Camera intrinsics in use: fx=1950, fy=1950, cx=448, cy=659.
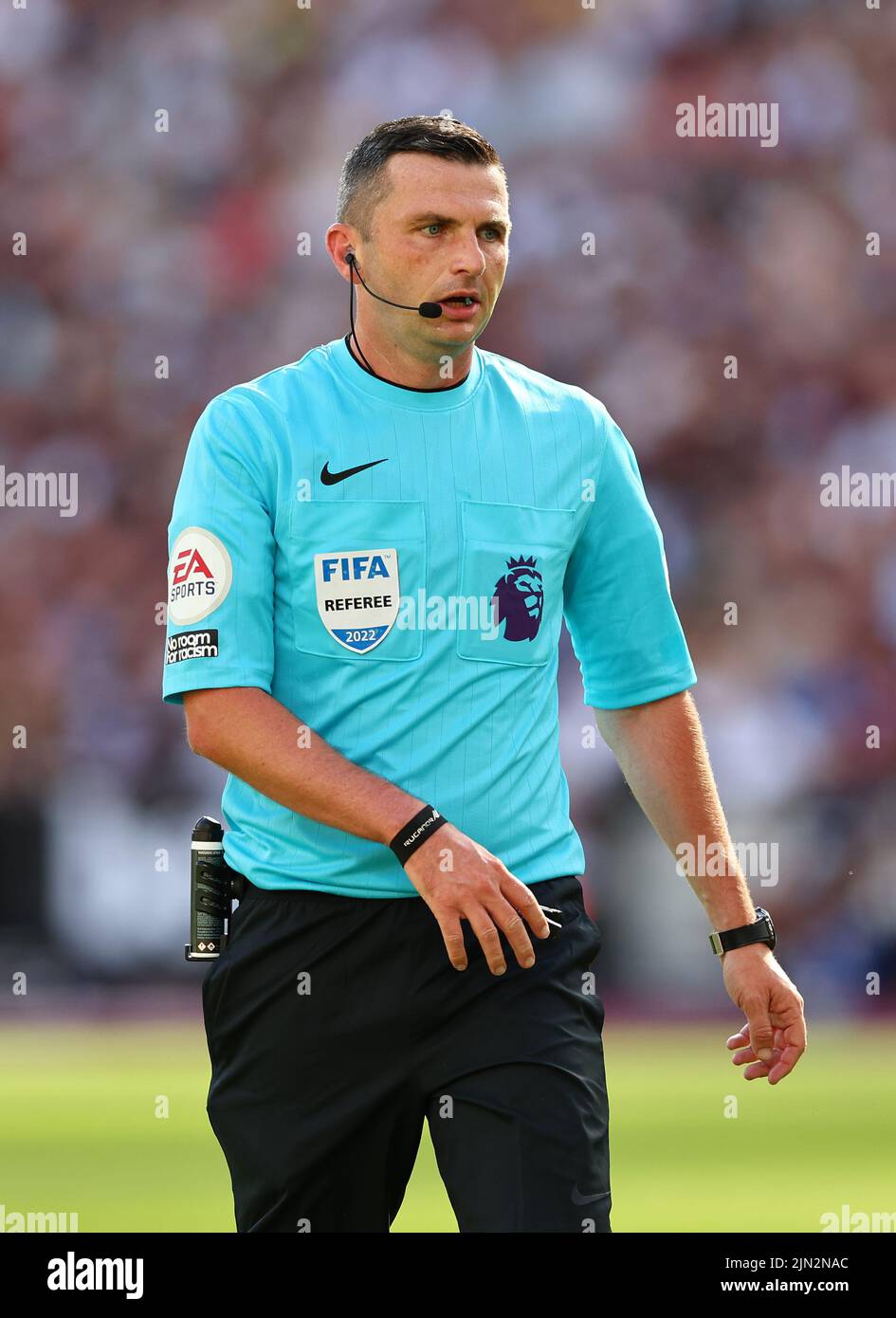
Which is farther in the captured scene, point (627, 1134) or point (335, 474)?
point (627, 1134)

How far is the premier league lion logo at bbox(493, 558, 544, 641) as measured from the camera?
9.82 ft

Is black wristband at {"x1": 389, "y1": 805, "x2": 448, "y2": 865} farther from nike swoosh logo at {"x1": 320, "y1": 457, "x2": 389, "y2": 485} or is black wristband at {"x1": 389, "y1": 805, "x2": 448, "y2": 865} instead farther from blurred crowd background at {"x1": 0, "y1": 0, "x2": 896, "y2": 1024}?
blurred crowd background at {"x1": 0, "y1": 0, "x2": 896, "y2": 1024}

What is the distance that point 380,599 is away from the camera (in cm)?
294

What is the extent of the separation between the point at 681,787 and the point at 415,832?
0.66 meters

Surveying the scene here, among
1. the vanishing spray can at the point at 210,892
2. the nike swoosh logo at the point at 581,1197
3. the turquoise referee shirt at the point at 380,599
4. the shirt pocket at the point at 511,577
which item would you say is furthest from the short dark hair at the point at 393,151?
the nike swoosh logo at the point at 581,1197

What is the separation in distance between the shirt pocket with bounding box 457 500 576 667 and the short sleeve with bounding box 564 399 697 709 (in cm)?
14

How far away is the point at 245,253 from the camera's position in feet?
38.8

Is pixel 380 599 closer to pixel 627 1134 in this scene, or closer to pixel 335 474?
pixel 335 474

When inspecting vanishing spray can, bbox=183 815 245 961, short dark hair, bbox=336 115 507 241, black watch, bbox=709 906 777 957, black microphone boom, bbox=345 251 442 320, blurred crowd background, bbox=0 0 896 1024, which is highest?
blurred crowd background, bbox=0 0 896 1024

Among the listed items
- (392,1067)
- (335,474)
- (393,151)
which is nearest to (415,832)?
(392,1067)

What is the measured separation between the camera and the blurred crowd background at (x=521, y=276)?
37.6 ft

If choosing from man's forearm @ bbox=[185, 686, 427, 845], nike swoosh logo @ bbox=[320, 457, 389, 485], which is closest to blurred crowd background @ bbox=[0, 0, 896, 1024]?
nike swoosh logo @ bbox=[320, 457, 389, 485]

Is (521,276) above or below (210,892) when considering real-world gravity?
above

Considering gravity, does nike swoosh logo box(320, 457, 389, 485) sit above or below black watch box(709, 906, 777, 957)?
above
